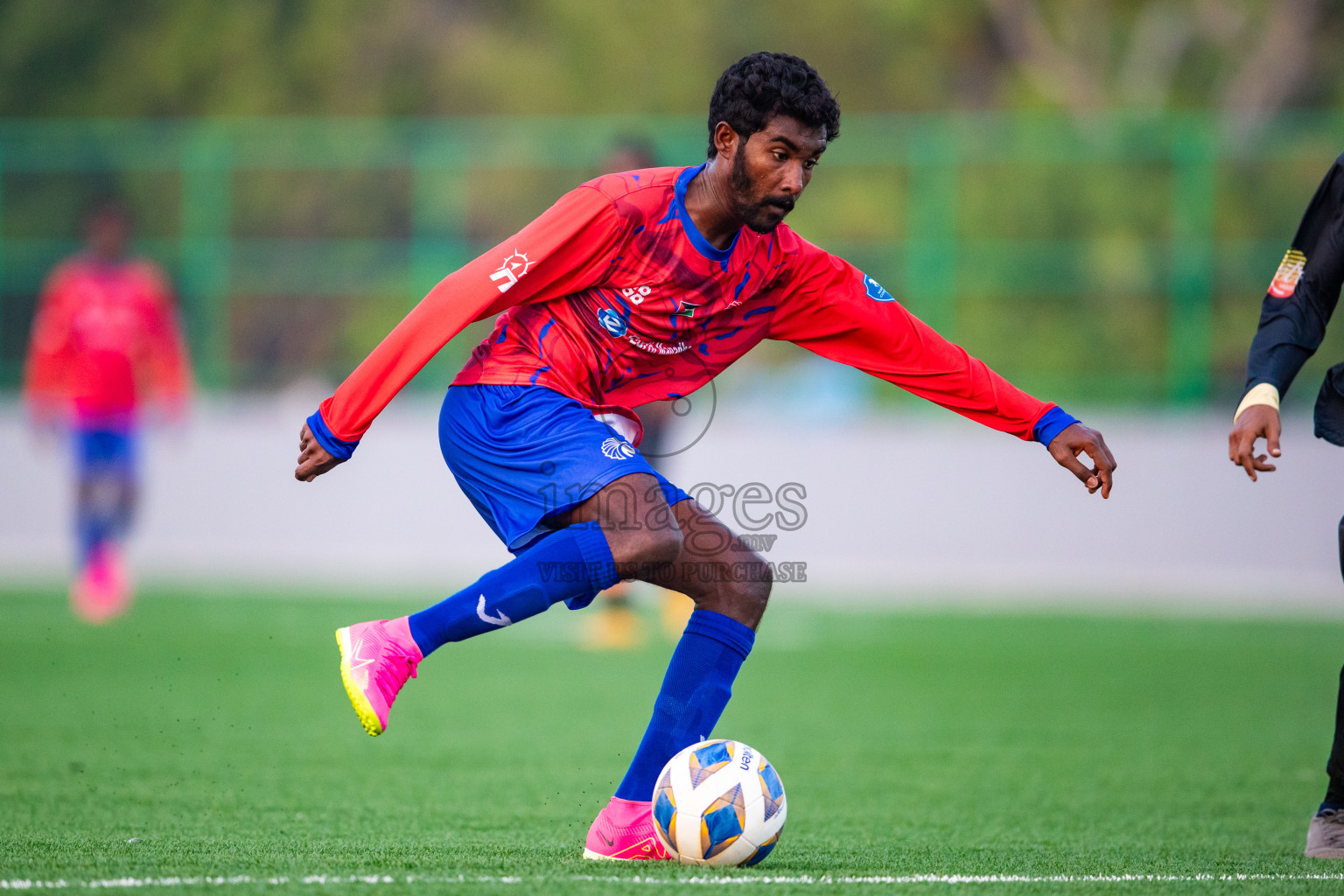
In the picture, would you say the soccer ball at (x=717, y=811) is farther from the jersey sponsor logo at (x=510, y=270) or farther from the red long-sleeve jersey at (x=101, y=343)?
the red long-sleeve jersey at (x=101, y=343)

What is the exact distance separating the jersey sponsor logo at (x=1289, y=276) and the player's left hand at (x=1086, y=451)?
0.65 metres

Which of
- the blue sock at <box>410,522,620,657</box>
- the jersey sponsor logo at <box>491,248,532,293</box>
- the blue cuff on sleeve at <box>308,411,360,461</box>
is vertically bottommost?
the blue sock at <box>410,522,620,657</box>

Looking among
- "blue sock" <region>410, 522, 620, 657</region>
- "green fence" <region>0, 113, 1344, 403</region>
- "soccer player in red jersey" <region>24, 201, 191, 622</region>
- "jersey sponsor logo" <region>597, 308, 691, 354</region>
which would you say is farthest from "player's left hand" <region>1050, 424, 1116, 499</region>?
"green fence" <region>0, 113, 1344, 403</region>

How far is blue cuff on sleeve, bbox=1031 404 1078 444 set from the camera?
4.38 m

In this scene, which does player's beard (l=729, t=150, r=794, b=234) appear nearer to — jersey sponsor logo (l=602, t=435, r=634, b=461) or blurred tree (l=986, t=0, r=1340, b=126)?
jersey sponsor logo (l=602, t=435, r=634, b=461)

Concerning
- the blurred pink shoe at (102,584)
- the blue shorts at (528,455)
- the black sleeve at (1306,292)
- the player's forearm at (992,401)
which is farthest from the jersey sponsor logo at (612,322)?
the blurred pink shoe at (102,584)

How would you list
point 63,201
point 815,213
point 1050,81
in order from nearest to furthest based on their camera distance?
point 63,201, point 815,213, point 1050,81

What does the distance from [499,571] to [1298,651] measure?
778 centimetres

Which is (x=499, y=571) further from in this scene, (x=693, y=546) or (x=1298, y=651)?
(x=1298, y=651)

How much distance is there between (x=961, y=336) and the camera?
46.5 feet

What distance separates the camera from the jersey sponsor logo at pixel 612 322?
413 centimetres

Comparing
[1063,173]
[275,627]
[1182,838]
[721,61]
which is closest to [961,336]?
[1063,173]

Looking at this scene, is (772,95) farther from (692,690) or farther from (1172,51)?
(1172,51)

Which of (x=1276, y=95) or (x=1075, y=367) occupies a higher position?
(x=1276, y=95)
